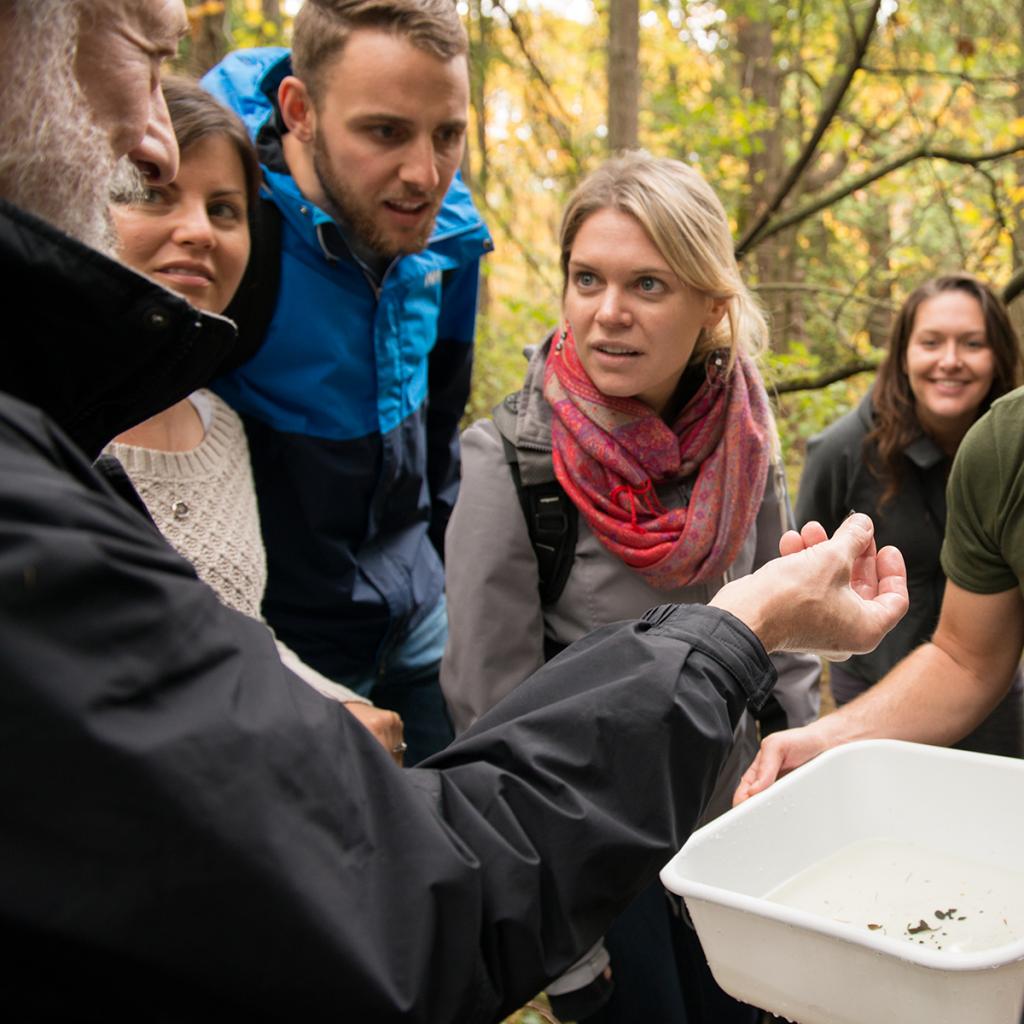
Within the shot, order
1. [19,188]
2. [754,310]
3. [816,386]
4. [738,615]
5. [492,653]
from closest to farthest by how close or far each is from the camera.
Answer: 1. [19,188]
2. [738,615]
3. [492,653]
4. [754,310]
5. [816,386]

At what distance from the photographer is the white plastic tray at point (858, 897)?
122 centimetres

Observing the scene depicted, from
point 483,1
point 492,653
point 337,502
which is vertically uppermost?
point 483,1

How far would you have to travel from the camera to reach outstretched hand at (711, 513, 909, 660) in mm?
1412

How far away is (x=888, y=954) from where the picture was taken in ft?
3.95

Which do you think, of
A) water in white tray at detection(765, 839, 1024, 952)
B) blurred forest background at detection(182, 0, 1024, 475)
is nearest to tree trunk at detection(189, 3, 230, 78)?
blurred forest background at detection(182, 0, 1024, 475)

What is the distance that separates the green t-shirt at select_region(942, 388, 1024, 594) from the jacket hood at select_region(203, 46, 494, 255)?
4.74 ft

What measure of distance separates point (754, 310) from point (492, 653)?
1.16 metres

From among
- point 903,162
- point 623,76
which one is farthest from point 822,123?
point 623,76

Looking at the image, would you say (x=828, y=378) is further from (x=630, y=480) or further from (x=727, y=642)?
(x=727, y=642)

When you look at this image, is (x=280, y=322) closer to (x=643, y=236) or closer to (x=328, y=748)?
(x=643, y=236)

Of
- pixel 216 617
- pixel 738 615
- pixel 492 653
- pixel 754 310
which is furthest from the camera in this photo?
pixel 754 310

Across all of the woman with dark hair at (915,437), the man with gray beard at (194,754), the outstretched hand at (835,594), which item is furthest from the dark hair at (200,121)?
the woman with dark hair at (915,437)

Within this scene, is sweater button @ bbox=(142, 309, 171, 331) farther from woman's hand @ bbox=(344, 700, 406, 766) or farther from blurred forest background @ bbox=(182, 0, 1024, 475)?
blurred forest background @ bbox=(182, 0, 1024, 475)

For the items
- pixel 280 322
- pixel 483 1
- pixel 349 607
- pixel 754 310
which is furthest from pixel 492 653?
pixel 483 1
